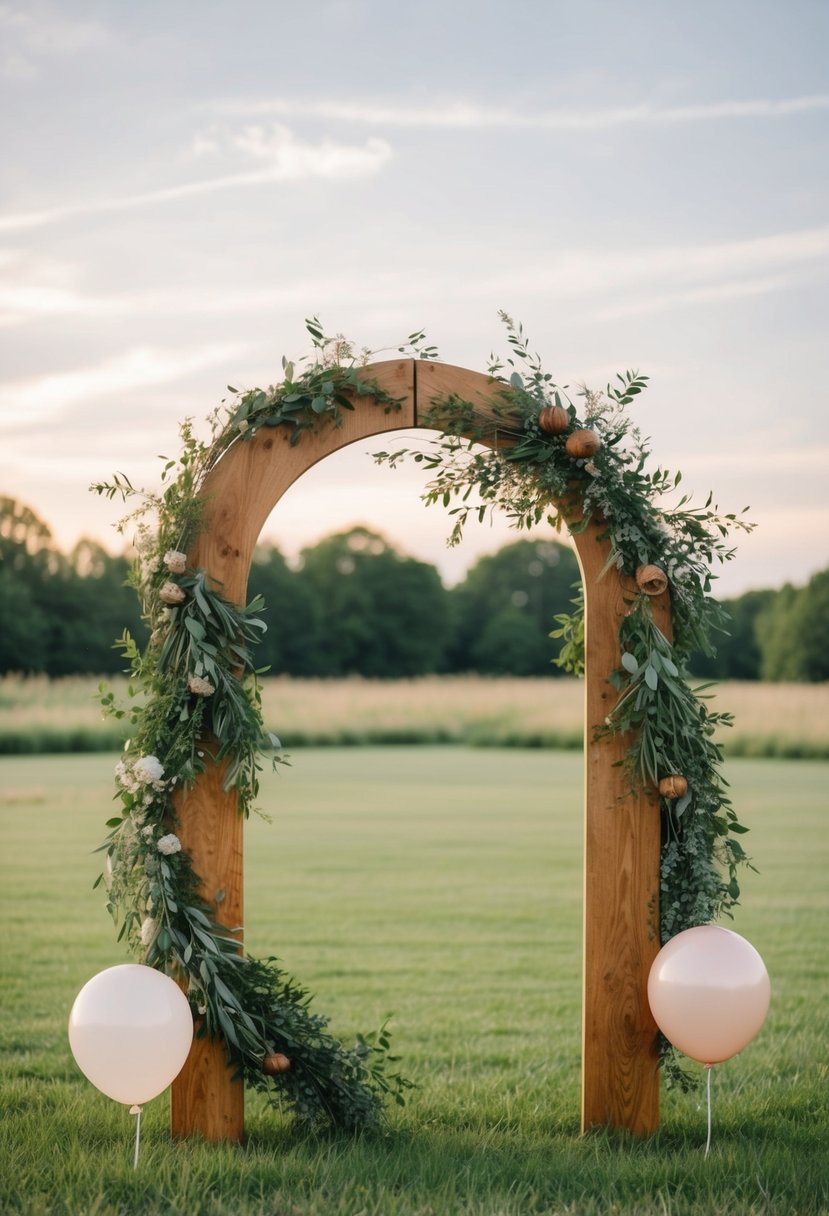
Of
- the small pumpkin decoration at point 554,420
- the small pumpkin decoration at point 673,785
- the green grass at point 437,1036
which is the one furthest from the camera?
the small pumpkin decoration at point 554,420

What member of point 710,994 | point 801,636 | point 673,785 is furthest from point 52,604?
point 710,994

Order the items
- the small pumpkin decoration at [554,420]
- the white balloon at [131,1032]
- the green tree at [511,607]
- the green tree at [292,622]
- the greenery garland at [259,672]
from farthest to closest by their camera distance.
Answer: the green tree at [511,607] → the green tree at [292,622] → the small pumpkin decoration at [554,420] → the greenery garland at [259,672] → the white balloon at [131,1032]

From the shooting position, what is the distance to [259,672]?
4102 millimetres

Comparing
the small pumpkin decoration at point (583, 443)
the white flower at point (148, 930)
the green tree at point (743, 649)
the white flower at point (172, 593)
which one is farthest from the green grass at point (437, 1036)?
the green tree at point (743, 649)

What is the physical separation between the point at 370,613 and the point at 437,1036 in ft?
127

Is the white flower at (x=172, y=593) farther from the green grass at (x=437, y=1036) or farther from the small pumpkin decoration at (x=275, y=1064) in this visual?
the green grass at (x=437, y=1036)

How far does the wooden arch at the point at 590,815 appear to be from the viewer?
12.9 feet

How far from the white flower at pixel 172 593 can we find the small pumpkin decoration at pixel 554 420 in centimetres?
149

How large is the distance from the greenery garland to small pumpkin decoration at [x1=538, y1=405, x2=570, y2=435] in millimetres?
39

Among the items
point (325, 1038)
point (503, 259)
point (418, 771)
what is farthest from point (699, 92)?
point (418, 771)

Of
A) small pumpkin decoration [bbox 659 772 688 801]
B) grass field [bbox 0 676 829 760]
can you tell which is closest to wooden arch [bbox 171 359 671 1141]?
small pumpkin decoration [bbox 659 772 688 801]

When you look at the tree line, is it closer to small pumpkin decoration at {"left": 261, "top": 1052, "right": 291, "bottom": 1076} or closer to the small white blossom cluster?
the small white blossom cluster

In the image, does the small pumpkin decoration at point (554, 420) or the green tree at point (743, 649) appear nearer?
the small pumpkin decoration at point (554, 420)

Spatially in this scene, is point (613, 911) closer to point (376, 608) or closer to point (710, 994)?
point (710, 994)
